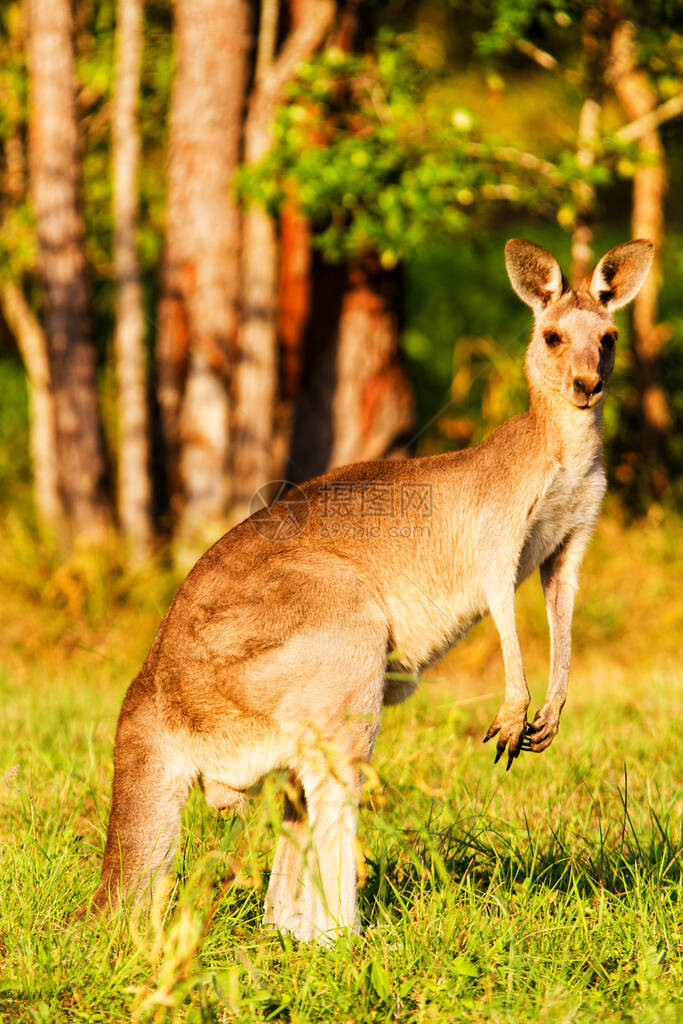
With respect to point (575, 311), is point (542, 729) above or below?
below

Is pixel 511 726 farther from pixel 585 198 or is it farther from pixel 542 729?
pixel 585 198

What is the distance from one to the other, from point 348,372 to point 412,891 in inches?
190

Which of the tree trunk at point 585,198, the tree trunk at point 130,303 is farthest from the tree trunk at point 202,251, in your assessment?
the tree trunk at point 585,198

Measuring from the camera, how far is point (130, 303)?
6633 millimetres

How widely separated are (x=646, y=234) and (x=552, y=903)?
6344 mm

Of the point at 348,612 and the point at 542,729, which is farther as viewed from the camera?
the point at 542,729

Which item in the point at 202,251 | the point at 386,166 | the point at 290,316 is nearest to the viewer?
the point at 386,166

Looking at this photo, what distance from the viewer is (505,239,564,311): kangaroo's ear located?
10.7 feet

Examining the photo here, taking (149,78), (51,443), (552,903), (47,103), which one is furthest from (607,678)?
(149,78)

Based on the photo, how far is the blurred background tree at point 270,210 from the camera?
20.8 ft

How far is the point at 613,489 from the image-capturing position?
830 cm

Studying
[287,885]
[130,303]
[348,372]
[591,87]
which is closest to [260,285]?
[130,303]

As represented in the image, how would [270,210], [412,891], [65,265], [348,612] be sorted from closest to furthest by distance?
[348,612] → [412,891] → [270,210] → [65,265]

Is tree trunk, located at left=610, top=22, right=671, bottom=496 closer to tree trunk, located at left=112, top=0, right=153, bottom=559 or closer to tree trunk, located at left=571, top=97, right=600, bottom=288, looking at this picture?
tree trunk, located at left=571, top=97, right=600, bottom=288
